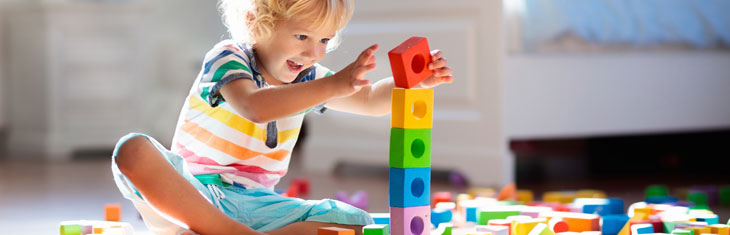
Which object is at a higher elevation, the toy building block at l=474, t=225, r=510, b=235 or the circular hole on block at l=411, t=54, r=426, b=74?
the circular hole on block at l=411, t=54, r=426, b=74

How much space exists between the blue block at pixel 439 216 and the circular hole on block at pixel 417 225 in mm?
364

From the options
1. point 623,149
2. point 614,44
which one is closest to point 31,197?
point 614,44

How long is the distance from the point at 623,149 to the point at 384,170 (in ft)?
2.96

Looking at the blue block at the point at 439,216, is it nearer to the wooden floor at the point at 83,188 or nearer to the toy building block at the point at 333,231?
the wooden floor at the point at 83,188

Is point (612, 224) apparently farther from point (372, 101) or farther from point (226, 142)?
point (226, 142)

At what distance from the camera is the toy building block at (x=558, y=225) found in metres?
1.36

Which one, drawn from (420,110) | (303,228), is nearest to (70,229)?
(303,228)

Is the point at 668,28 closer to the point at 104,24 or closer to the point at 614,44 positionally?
the point at 614,44

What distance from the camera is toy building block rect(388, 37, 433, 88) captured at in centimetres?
112

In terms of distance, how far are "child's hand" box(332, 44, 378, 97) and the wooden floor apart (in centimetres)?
61

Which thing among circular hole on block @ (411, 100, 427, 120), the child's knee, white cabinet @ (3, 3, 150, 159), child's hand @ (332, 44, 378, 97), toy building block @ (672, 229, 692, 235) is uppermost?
white cabinet @ (3, 3, 150, 159)

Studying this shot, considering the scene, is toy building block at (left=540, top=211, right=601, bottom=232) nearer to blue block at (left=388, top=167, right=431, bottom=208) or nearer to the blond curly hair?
blue block at (left=388, top=167, right=431, bottom=208)

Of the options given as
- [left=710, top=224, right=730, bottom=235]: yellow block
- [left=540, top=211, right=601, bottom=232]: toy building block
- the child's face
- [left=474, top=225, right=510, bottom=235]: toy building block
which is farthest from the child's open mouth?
[left=710, top=224, right=730, bottom=235]: yellow block

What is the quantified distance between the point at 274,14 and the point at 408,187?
316 millimetres
